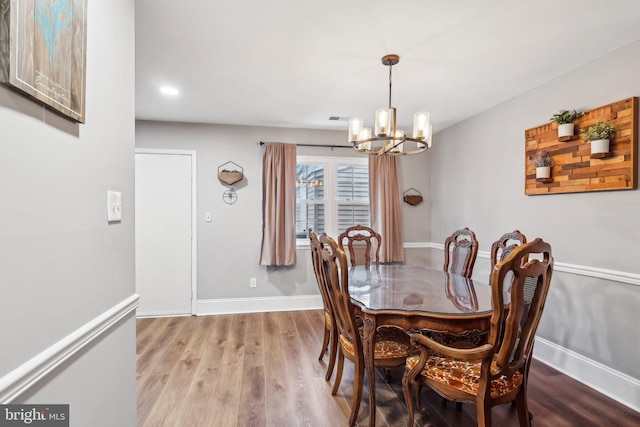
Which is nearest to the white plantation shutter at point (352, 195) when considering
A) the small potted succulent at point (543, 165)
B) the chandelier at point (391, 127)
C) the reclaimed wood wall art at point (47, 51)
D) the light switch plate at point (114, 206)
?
the chandelier at point (391, 127)

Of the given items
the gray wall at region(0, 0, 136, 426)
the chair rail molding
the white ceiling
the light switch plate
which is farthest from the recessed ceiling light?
the chair rail molding

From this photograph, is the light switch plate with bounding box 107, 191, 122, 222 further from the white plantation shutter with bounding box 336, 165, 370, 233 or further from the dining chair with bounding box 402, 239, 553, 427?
the white plantation shutter with bounding box 336, 165, 370, 233

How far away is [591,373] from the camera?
7.59ft

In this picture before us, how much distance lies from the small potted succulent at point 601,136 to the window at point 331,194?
2.51 metres

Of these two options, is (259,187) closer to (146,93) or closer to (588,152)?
(146,93)

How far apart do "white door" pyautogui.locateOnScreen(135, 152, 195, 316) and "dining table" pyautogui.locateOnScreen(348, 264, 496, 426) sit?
2480mm

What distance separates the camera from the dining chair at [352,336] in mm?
1743

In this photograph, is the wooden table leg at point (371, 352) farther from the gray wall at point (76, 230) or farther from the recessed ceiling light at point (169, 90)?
the recessed ceiling light at point (169, 90)

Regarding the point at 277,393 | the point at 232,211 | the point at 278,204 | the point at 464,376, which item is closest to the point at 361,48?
the point at 464,376

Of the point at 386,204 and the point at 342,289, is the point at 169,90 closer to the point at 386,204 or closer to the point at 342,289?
the point at 342,289

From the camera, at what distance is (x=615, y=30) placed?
78.1 inches

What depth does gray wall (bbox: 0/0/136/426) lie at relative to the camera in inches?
30.2

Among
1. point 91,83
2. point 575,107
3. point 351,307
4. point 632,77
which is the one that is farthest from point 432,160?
point 91,83

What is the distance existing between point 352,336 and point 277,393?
0.83m
